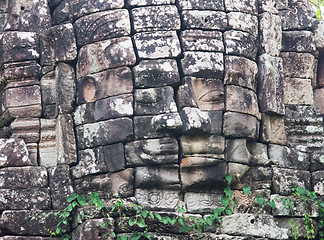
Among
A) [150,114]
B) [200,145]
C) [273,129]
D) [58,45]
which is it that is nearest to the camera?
[200,145]

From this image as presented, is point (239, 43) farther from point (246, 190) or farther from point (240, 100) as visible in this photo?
point (246, 190)

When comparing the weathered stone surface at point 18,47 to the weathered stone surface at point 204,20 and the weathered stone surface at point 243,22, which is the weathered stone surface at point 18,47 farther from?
the weathered stone surface at point 243,22

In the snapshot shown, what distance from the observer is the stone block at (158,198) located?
11578mm

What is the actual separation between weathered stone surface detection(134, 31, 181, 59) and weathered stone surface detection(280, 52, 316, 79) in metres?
1.93

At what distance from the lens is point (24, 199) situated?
38.3 feet

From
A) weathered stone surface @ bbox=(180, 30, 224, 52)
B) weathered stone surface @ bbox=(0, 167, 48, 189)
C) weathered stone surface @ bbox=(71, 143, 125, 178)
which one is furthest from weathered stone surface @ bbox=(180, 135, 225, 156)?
weathered stone surface @ bbox=(0, 167, 48, 189)

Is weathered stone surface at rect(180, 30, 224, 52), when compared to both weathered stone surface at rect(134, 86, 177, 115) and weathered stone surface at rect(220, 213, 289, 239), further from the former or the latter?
weathered stone surface at rect(220, 213, 289, 239)

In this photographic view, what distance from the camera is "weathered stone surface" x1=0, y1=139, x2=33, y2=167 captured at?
468 inches

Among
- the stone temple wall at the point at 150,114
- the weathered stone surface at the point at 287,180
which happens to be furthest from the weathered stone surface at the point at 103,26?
the weathered stone surface at the point at 287,180

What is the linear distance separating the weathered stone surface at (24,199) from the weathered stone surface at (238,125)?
2548 mm

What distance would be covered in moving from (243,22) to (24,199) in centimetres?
387

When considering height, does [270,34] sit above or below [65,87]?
above

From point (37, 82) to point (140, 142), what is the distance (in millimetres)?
1879

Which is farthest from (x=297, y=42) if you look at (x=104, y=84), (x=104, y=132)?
(x=104, y=132)
